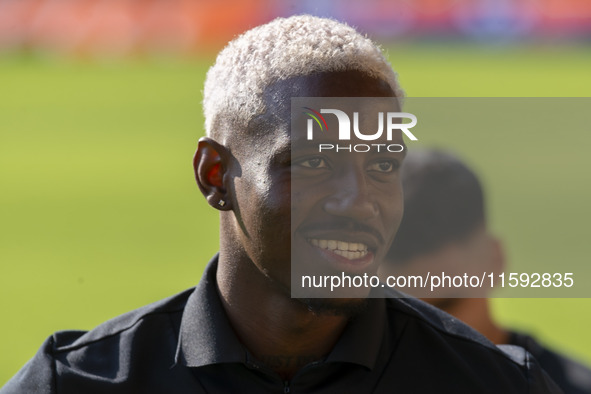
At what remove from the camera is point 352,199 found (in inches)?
94.5

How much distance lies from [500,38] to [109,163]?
1782cm

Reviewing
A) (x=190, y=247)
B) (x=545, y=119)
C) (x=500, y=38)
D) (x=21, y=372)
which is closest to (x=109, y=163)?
(x=190, y=247)

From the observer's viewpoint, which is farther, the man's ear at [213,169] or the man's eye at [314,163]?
the man's ear at [213,169]

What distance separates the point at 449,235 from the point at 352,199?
4.49ft

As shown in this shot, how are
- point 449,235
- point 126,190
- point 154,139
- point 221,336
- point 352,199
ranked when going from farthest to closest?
1. point 154,139
2. point 126,190
3. point 449,235
4. point 221,336
5. point 352,199

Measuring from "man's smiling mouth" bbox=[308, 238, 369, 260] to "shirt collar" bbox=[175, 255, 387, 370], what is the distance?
0.65 ft

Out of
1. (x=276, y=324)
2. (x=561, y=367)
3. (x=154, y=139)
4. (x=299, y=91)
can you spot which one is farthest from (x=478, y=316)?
(x=154, y=139)

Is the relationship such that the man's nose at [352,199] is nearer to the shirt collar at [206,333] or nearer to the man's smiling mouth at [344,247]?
the man's smiling mouth at [344,247]

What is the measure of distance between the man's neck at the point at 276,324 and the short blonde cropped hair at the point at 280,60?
0.39 m

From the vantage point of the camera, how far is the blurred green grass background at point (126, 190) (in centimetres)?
827

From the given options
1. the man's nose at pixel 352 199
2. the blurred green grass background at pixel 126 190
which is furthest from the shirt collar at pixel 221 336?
the blurred green grass background at pixel 126 190

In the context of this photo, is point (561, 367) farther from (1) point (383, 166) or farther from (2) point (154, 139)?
(2) point (154, 139)

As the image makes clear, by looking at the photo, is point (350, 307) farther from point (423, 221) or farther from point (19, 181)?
point (19, 181)

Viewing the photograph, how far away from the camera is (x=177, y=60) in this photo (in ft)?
91.3
